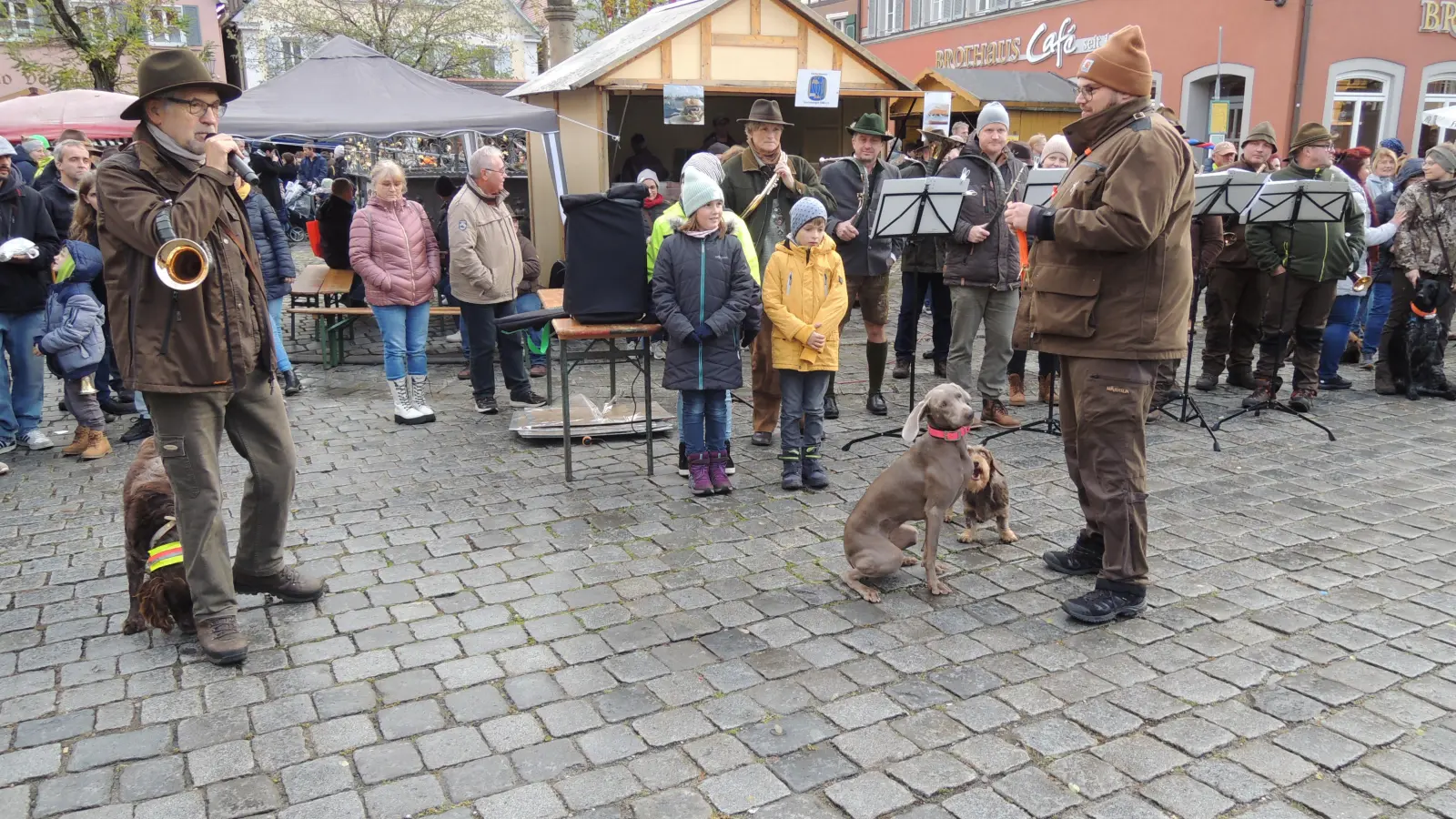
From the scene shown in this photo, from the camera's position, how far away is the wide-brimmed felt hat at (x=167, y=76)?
12.5ft

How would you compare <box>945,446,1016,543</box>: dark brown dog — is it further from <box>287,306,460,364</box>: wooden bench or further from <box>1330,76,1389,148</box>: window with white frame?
<box>1330,76,1389,148</box>: window with white frame

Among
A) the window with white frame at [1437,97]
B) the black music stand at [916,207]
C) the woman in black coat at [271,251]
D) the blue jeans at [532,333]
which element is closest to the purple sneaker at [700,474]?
the black music stand at [916,207]

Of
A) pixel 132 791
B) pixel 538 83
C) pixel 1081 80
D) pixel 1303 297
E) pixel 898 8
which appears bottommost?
pixel 132 791

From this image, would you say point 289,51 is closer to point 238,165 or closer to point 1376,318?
point 1376,318

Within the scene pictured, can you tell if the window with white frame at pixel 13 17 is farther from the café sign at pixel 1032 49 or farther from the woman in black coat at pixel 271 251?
the café sign at pixel 1032 49

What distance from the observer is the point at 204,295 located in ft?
12.9

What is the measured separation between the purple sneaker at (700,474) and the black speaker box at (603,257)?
35.8 inches

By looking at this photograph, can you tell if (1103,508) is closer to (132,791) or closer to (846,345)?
(132,791)

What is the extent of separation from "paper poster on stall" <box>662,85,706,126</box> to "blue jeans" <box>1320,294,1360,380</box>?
629cm

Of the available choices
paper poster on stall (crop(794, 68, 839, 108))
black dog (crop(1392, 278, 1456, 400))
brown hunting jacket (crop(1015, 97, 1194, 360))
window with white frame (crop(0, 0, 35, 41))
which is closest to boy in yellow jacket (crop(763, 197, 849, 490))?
Result: brown hunting jacket (crop(1015, 97, 1194, 360))

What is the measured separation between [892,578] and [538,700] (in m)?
1.83

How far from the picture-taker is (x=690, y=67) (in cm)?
1191

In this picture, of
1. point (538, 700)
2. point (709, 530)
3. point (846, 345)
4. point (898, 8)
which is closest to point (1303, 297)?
point (846, 345)

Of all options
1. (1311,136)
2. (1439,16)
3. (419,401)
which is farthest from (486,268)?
(1439,16)
